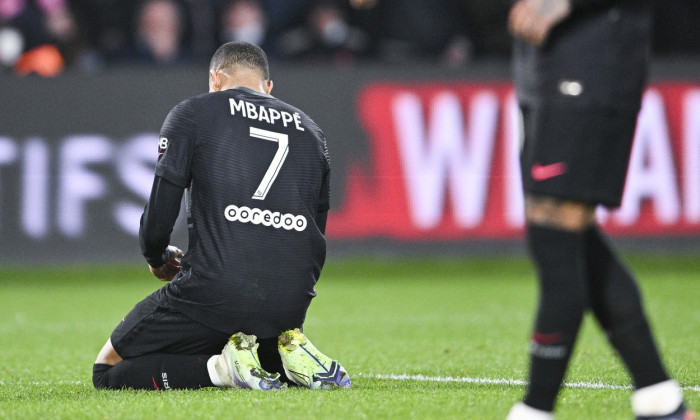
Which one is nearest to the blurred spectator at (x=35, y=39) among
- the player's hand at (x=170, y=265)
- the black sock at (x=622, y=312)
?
the player's hand at (x=170, y=265)

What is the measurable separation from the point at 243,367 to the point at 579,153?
6.00 ft

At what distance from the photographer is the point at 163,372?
474 centimetres

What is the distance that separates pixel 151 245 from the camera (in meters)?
4.75

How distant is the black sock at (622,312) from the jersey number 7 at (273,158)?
1.59 metres

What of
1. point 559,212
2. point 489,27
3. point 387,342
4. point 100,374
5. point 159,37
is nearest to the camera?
point 559,212

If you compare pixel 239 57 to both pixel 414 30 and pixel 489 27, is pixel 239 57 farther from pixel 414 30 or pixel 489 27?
pixel 489 27

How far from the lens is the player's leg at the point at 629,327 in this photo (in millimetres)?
3459

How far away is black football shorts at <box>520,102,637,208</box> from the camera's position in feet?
11.0

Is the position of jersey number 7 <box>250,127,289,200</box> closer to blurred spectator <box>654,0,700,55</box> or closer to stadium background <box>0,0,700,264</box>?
stadium background <box>0,0,700,264</box>

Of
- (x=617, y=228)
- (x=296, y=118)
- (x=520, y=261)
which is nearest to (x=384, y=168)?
(x=520, y=261)

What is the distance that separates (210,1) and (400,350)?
24.7 ft

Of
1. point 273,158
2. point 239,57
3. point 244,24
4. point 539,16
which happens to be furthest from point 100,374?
point 244,24

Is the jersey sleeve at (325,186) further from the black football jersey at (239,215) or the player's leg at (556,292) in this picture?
the player's leg at (556,292)

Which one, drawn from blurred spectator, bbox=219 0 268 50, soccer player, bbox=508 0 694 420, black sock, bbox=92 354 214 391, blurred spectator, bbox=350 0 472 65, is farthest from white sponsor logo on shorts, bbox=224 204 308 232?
blurred spectator, bbox=350 0 472 65
